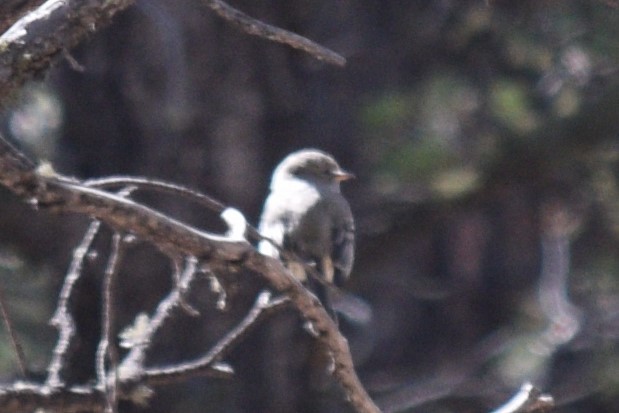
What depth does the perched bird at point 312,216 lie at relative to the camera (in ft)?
17.3

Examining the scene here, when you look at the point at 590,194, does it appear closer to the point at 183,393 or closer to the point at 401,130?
the point at 401,130

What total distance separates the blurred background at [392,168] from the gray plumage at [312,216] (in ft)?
0.54

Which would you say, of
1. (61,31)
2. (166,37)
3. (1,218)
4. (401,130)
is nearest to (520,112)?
(401,130)

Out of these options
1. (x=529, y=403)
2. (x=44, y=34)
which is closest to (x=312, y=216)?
(x=529, y=403)

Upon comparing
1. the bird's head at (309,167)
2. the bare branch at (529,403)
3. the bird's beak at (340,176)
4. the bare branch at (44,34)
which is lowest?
the bare branch at (529,403)

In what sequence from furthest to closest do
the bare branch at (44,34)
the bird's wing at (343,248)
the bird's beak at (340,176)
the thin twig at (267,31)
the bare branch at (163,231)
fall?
the bird's beak at (340,176) < the bird's wing at (343,248) < the thin twig at (267,31) < the bare branch at (44,34) < the bare branch at (163,231)

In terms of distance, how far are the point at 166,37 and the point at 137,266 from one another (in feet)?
2.77

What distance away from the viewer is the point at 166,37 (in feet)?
17.5

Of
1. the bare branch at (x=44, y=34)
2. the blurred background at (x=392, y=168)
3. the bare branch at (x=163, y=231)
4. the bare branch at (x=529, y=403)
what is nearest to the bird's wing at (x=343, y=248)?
the blurred background at (x=392, y=168)

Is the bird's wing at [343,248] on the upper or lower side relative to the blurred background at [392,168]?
lower

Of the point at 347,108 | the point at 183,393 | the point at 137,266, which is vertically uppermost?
the point at 347,108

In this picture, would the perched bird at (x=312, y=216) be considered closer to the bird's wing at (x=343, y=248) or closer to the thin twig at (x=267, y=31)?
the bird's wing at (x=343, y=248)

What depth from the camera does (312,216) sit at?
18.2 ft

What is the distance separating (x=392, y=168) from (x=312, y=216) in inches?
15.1
